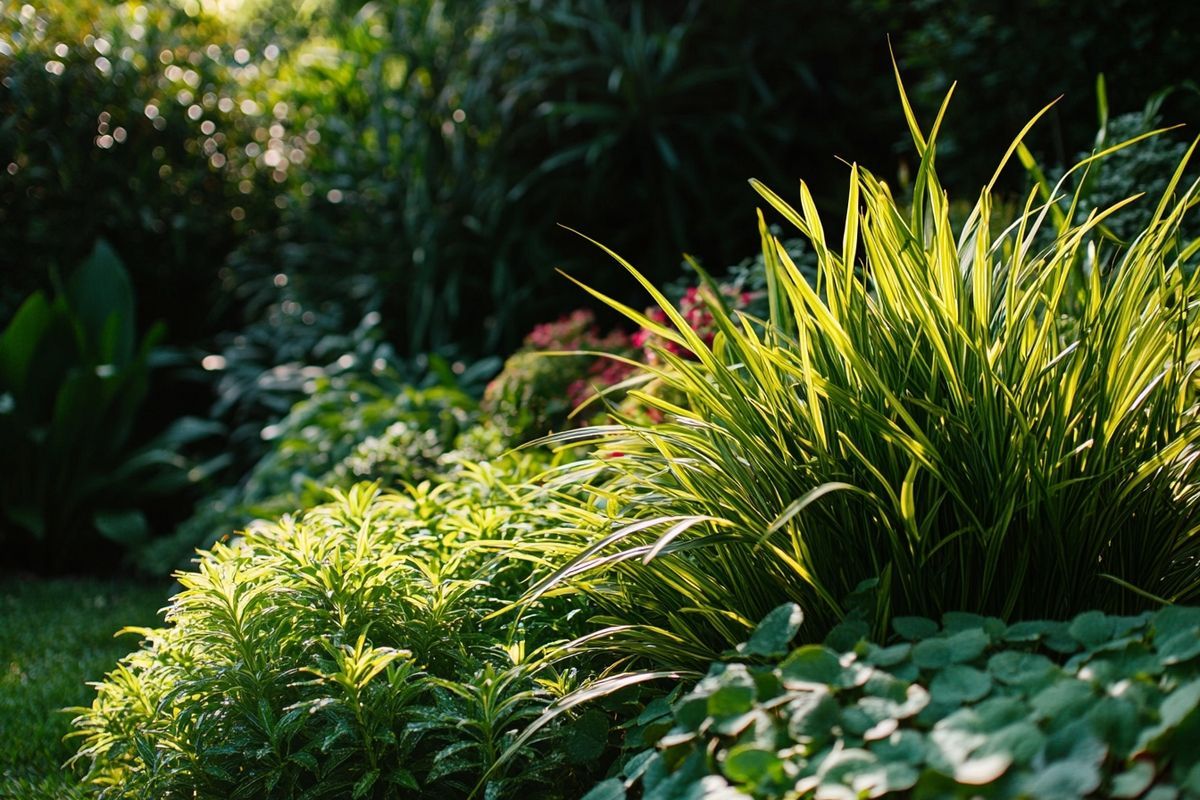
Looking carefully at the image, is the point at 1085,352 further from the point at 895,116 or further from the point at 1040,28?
the point at 895,116

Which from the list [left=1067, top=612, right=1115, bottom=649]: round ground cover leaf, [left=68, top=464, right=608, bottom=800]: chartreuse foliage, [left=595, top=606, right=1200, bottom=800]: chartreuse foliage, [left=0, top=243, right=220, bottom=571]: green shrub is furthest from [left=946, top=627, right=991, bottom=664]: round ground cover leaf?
[left=0, top=243, right=220, bottom=571]: green shrub

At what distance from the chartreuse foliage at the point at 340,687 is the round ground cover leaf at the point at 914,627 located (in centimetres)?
50

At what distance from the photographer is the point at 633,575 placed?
1.81m

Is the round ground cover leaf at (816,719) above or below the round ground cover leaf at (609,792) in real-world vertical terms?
above

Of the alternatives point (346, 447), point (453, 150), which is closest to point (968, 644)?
point (346, 447)

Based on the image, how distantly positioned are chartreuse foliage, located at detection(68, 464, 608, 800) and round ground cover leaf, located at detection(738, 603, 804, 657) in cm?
37

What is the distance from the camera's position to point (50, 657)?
135 inches

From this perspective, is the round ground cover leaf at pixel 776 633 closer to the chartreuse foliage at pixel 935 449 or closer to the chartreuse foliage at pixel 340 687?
the chartreuse foliage at pixel 935 449

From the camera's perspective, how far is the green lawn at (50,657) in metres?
2.48

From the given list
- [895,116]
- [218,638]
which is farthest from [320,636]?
[895,116]

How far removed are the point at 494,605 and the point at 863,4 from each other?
4.02m

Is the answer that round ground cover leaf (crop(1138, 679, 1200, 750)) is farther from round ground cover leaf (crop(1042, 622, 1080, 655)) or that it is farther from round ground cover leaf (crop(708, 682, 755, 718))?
round ground cover leaf (crop(708, 682, 755, 718))

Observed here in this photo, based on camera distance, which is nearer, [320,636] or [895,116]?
[320,636]

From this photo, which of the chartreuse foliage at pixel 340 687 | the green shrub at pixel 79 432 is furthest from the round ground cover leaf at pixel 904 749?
the green shrub at pixel 79 432
